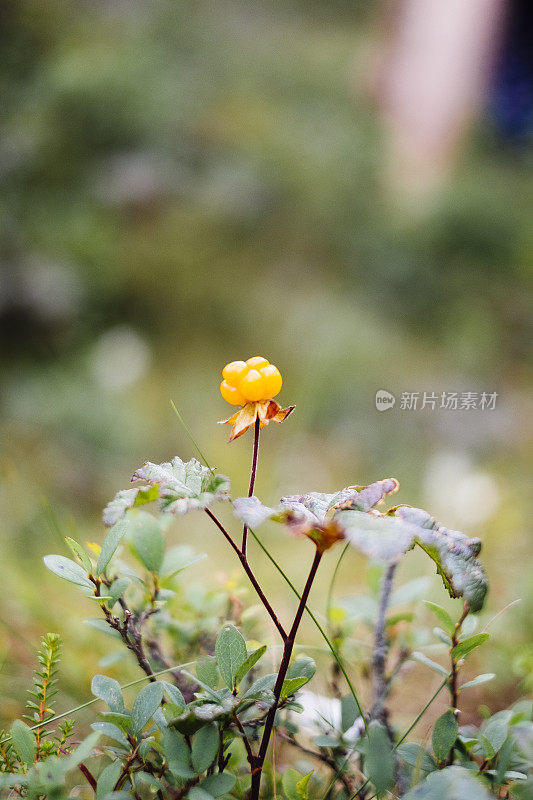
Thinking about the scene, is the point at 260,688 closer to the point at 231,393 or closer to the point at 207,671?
the point at 207,671

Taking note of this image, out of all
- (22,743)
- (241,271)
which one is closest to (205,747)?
(22,743)

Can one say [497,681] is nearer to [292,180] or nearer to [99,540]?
[99,540]

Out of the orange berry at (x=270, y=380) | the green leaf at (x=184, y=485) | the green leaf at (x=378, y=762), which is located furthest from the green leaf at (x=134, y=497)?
the green leaf at (x=378, y=762)

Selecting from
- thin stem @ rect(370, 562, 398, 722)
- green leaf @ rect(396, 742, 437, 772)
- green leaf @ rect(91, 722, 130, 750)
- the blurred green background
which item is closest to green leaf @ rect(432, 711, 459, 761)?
green leaf @ rect(396, 742, 437, 772)

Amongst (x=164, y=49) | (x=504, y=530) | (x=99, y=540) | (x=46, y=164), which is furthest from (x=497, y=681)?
(x=164, y=49)

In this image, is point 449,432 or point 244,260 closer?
point 449,432

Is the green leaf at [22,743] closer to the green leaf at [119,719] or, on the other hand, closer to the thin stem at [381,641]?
the green leaf at [119,719]
